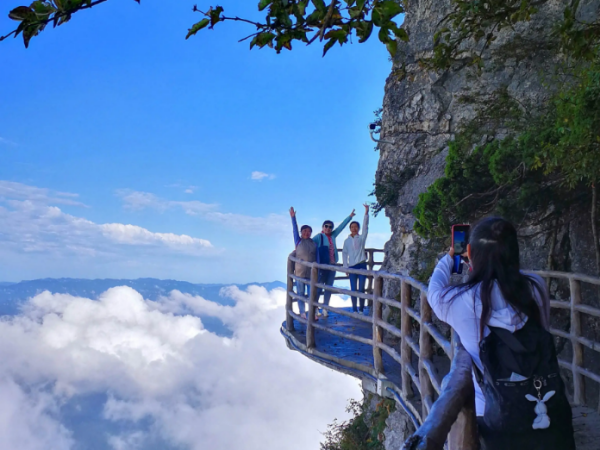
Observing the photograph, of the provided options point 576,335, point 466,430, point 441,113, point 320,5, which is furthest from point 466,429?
point 441,113

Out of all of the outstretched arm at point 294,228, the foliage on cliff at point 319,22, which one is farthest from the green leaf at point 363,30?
the outstretched arm at point 294,228

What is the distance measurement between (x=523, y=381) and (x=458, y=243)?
89 centimetres

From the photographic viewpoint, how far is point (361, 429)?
12141 millimetres

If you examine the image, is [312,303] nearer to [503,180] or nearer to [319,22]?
[503,180]

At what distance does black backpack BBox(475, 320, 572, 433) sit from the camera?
2.12 meters

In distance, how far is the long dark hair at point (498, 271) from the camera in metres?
2.22

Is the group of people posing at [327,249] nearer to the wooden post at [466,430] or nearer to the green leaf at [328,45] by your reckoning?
the green leaf at [328,45]

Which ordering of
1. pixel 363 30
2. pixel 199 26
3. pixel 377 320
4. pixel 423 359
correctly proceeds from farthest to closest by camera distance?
pixel 377 320, pixel 423 359, pixel 363 30, pixel 199 26

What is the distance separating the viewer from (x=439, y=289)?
249 cm

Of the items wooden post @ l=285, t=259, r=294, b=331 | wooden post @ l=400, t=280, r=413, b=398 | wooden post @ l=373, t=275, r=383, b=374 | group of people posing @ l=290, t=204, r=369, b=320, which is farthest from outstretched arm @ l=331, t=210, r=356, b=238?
wooden post @ l=400, t=280, r=413, b=398

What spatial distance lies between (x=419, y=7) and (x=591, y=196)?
6954mm

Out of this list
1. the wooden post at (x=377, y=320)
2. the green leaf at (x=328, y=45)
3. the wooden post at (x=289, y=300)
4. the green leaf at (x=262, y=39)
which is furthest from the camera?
the wooden post at (x=289, y=300)

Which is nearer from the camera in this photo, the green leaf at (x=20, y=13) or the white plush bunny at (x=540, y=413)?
the white plush bunny at (x=540, y=413)

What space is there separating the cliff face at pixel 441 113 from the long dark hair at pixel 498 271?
21.0 feet
